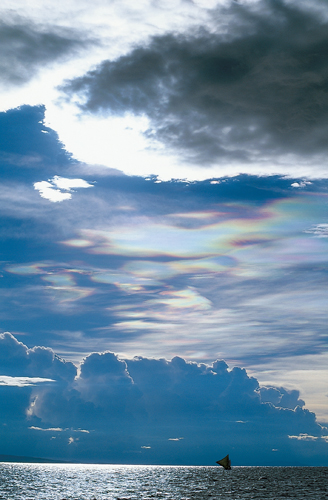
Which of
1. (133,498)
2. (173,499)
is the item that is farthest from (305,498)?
(133,498)

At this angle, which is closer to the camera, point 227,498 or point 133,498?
point 227,498

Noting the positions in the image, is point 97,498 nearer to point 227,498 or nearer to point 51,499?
point 51,499

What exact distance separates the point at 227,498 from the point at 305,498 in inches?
660

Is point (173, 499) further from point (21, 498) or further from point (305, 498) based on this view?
point (21, 498)

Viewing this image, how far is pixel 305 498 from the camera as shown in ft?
307

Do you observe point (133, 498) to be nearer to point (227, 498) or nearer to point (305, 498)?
point (227, 498)

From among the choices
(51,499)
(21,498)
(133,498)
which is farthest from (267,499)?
(21,498)

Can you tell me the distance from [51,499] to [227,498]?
145 feet

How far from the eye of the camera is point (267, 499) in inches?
3681

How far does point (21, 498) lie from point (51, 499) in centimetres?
809

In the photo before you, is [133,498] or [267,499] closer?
[267,499]

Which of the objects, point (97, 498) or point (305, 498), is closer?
point (305, 498)

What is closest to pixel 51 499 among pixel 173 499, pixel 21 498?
pixel 21 498

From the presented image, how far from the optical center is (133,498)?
10506cm
